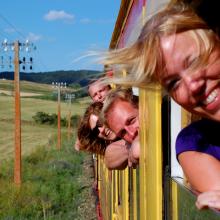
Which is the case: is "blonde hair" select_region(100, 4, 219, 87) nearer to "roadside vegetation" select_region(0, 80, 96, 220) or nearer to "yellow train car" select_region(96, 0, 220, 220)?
"yellow train car" select_region(96, 0, 220, 220)

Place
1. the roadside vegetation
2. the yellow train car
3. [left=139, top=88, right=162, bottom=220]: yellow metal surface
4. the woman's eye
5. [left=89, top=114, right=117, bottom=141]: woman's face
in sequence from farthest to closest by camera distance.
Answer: the roadside vegetation, [left=89, top=114, right=117, bottom=141]: woman's face, [left=139, top=88, right=162, bottom=220]: yellow metal surface, the yellow train car, the woman's eye

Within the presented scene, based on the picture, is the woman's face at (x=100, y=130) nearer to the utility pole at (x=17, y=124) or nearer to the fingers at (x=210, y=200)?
the fingers at (x=210, y=200)

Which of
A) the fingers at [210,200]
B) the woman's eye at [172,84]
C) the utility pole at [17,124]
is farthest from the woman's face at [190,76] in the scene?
the utility pole at [17,124]

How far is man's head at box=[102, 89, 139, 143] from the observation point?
2598mm

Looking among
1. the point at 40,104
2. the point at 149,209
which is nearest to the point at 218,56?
the point at 149,209

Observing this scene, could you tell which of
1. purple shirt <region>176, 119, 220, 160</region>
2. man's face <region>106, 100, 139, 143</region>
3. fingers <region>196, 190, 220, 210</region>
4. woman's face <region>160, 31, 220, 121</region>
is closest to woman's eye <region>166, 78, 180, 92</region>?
woman's face <region>160, 31, 220, 121</region>

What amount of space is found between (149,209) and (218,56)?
106 cm

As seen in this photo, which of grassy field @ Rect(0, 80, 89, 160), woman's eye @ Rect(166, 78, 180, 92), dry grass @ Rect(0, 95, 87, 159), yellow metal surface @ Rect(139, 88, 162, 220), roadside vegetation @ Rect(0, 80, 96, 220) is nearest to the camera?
woman's eye @ Rect(166, 78, 180, 92)

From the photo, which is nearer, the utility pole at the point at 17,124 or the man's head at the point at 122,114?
the man's head at the point at 122,114

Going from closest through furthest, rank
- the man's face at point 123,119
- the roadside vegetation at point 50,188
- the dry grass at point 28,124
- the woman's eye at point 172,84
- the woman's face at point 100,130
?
the woman's eye at point 172,84 < the man's face at point 123,119 < the woman's face at point 100,130 < the roadside vegetation at point 50,188 < the dry grass at point 28,124

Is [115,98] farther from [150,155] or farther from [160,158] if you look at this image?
[160,158]

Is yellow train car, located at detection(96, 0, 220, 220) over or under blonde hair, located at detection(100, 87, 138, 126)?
under

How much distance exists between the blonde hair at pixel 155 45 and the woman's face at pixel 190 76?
14 mm

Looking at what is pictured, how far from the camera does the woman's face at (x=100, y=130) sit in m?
3.29
